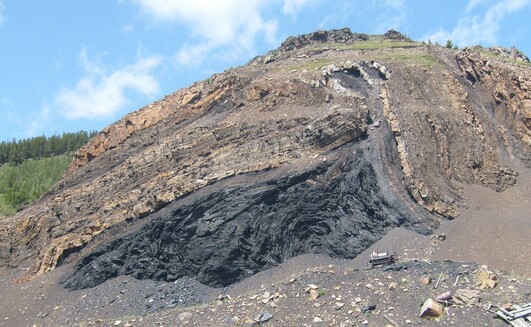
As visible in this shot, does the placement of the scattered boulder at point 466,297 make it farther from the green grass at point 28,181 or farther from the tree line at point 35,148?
the tree line at point 35,148

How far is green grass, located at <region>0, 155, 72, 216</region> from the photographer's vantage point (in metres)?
49.5

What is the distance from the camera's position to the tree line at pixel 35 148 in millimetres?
89938

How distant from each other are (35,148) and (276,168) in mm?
76927

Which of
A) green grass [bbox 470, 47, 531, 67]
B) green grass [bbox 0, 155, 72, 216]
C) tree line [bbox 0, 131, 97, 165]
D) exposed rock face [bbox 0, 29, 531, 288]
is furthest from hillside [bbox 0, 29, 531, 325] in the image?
tree line [bbox 0, 131, 97, 165]

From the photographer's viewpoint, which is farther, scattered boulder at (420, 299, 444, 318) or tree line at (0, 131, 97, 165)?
tree line at (0, 131, 97, 165)

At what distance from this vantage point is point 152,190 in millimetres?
27734

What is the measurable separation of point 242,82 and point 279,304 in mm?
16808

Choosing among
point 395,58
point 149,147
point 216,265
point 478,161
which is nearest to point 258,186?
point 216,265

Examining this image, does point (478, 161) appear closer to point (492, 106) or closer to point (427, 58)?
point (492, 106)

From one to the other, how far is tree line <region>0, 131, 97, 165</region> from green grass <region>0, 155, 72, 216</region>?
3.06 meters

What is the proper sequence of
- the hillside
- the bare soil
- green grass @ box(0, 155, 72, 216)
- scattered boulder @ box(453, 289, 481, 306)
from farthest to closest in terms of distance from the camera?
green grass @ box(0, 155, 72, 216) < the hillside < the bare soil < scattered boulder @ box(453, 289, 481, 306)

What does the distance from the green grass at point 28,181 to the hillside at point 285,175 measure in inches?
748

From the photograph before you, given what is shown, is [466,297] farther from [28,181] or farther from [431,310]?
[28,181]

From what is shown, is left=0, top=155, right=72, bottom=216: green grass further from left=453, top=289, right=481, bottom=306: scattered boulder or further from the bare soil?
left=453, top=289, right=481, bottom=306: scattered boulder
